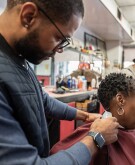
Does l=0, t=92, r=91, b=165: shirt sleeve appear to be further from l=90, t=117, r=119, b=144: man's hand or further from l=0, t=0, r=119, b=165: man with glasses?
l=90, t=117, r=119, b=144: man's hand

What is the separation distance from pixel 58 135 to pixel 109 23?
3554 millimetres

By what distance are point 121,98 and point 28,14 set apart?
2.46 ft

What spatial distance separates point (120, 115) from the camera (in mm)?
1287

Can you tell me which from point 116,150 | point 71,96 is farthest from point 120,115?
point 71,96

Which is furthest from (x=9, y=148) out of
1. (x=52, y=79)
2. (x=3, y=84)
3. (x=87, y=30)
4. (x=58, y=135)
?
(x=87, y=30)

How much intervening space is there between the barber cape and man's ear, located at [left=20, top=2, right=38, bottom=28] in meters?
0.75

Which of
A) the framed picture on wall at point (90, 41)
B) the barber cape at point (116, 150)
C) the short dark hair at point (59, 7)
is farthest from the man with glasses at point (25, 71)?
the framed picture on wall at point (90, 41)

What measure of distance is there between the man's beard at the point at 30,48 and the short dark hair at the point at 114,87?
0.52 m

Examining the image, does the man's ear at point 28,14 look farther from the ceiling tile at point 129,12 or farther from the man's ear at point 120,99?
the ceiling tile at point 129,12

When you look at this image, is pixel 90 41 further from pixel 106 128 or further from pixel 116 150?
pixel 106 128

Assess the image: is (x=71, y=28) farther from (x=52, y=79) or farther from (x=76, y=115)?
(x=52, y=79)

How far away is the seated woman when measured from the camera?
120cm

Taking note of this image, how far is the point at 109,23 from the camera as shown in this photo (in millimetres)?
4945

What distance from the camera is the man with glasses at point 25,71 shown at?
728 mm
